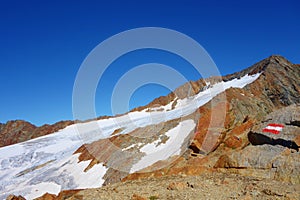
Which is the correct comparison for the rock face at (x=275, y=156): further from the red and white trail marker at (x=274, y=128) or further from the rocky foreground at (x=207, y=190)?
the rocky foreground at (x=207, y=190)

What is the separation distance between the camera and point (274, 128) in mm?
16672

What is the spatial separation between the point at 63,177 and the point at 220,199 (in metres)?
32.2

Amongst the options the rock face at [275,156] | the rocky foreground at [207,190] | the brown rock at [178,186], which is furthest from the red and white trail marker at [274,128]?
the brown rock at [178,186]

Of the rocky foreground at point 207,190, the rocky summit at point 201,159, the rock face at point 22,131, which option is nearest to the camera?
the rocky foreground at point 207,190

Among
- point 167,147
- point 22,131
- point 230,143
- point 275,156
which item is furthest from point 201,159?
point 22,131

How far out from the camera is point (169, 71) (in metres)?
26.9

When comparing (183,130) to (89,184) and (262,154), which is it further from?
(262,154)

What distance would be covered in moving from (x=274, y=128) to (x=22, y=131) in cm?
11428

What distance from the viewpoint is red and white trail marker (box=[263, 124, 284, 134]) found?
1634cm

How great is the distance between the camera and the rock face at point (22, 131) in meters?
110

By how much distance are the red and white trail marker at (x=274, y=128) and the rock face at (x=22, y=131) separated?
10014cm

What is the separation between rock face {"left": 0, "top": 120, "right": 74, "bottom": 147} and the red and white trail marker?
10014 centimetres

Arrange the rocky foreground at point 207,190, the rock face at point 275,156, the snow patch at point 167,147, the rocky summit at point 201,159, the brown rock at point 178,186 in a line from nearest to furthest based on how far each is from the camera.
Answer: the rocky foreground at point 207,190
the brown rock at point 178,186
the rocky summit at point 201,159
the rock face at point 275,156
the snow patch at point 167,147

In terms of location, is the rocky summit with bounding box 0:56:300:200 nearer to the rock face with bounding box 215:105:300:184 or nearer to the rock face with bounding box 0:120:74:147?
the rock face with bounding box 215:105:300:184
